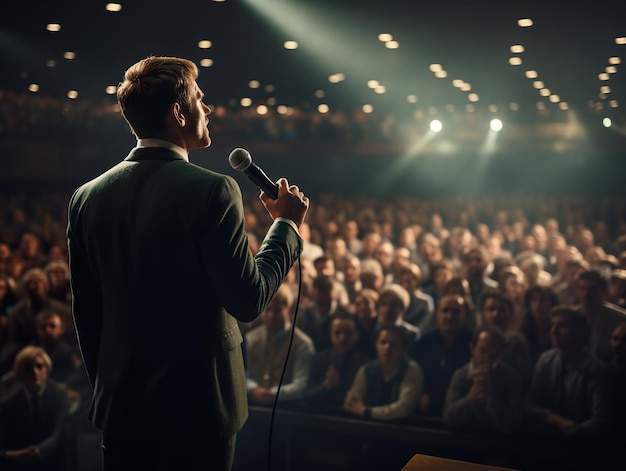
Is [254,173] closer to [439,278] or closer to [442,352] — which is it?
[442,352]

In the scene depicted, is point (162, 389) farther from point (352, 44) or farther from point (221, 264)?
point (352, 44)

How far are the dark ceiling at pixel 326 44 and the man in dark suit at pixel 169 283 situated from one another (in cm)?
525

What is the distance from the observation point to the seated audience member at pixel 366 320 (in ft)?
17.2

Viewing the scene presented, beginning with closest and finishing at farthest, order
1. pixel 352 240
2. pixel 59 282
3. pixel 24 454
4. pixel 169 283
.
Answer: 1. pixel 169 283
2. pixel 24 454
3. pixel 59 282
4. pixel 352 240

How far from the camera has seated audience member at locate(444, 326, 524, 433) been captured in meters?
4.47

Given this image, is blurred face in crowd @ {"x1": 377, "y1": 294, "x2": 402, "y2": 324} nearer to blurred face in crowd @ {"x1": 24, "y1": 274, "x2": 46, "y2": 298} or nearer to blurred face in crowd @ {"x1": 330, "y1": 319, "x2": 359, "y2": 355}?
blurred face in crowd @ {"x1": 330, "y1": 319, "x2": 359, "y2": 355}

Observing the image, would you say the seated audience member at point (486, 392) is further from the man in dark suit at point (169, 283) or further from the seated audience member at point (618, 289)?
the man in dark suit at point (169, 283)

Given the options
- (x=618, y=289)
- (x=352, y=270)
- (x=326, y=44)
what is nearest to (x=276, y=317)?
(x=352, y=270)

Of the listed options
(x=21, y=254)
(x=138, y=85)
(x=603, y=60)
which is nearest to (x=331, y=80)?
(x=603, y=60)

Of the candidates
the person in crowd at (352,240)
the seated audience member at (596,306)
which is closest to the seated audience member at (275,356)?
the seated audience member at (596,306)

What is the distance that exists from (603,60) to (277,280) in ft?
31.9

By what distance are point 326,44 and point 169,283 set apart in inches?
307

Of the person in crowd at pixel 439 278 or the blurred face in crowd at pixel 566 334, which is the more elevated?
the blurred face in crowd at pixel 566 334

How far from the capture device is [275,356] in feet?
17.7
